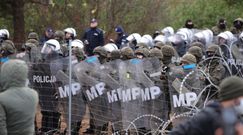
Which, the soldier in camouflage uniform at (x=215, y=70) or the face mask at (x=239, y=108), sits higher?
the soldier in camouflage uniform at (x=215, y=70)

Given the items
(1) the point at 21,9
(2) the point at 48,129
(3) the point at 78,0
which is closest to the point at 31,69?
(2) the point at 48,129

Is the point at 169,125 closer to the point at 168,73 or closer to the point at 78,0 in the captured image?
the point at 168,73

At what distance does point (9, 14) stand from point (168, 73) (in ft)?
40.8

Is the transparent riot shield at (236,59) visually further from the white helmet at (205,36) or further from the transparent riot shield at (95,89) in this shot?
the white helmet at (205,36)

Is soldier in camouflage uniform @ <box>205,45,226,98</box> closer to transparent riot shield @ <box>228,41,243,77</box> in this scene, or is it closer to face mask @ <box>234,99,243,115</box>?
transparent riot shield @ <box>228,41,243,77</box>

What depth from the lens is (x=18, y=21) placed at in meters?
21.2

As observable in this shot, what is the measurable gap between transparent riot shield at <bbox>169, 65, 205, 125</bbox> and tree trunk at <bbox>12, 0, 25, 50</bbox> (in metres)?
12.2

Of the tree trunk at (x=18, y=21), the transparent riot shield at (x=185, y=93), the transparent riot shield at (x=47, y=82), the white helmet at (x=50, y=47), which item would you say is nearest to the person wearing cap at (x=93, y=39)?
the white helmet at (x=50, y=47)

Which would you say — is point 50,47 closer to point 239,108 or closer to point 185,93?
point 185,93

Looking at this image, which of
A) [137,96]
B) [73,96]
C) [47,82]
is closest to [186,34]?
[47,82]

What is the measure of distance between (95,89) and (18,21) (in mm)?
11875

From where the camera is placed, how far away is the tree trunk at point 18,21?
2052 centimetres

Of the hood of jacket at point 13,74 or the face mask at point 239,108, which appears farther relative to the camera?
the hood of jacket at point 13,74

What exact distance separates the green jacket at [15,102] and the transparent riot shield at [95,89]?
3533 mm
